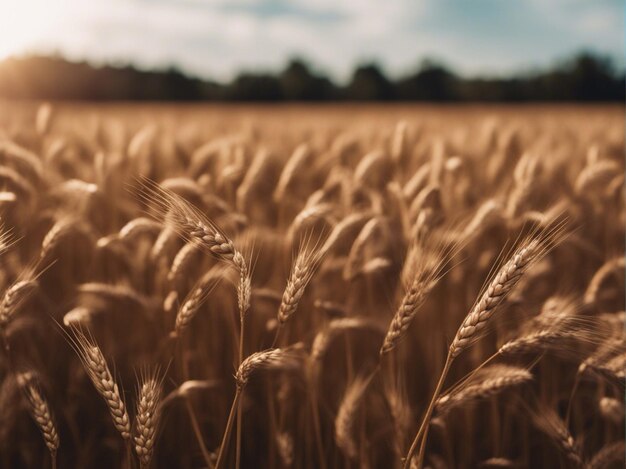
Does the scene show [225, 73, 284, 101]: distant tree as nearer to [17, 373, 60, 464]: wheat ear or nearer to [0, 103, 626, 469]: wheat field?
[0, 103, 626, 469]: wheat field

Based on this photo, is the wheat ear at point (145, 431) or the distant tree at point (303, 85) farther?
the distant tree at point (303, 85)

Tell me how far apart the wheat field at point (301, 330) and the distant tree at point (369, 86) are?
40726 mm

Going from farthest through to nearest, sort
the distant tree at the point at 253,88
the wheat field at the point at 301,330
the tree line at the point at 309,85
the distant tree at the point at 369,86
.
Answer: the distant tree at the point at 369,86 < the distant tree at the point at 253,88 < the tree line at the point at 309,85 < the wheat field at the point at 301,330

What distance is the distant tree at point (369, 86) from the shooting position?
42562 mm

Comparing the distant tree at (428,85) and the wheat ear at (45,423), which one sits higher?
the distant tree at (428,85)

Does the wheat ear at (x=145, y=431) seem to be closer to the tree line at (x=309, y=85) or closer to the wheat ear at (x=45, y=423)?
the wheat ear at (x=45, y=423)

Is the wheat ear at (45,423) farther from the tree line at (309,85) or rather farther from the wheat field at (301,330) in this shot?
the tree line at (309,85)

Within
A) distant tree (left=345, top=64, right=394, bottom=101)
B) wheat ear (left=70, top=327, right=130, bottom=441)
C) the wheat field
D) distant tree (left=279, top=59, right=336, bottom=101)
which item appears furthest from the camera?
distant tree (left=345, top=64, right=394, bottom=101)

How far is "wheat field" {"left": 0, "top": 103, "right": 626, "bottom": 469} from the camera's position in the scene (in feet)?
4.17

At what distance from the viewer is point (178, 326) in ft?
4.25

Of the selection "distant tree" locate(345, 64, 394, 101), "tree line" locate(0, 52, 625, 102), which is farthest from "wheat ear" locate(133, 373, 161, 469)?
"distant tree" locate(345, 64, 394, 101)

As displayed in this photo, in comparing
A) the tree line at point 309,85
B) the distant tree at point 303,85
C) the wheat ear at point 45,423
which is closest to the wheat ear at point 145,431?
the wheat ear at point 45,423

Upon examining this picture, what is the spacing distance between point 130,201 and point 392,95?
42861 mm

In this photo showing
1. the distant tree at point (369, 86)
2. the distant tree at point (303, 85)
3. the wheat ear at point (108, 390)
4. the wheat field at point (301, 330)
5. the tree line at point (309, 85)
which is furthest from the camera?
the distant tree at point (369, 86)
